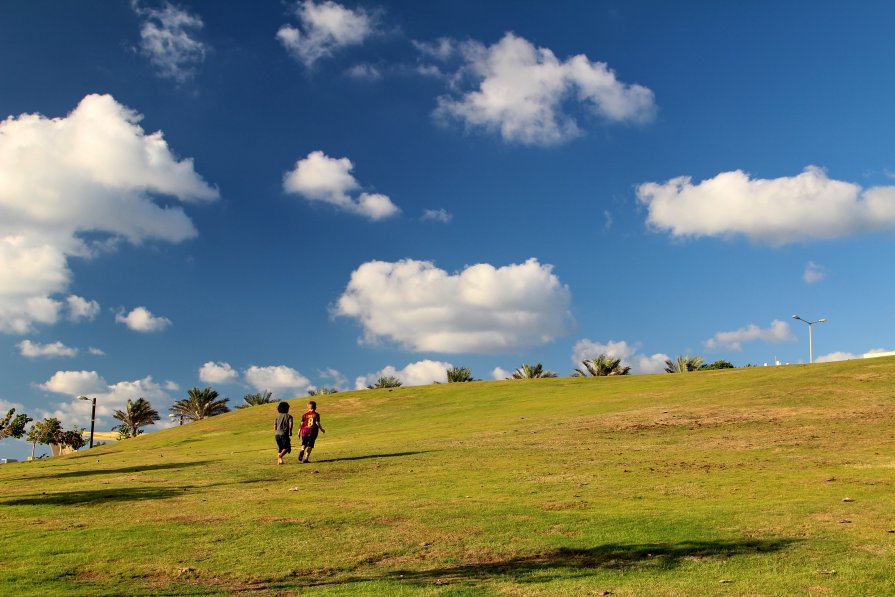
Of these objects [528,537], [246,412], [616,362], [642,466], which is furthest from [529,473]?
[616,362]

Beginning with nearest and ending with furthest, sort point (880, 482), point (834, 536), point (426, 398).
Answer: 1. point (834, 536)
2. point (880, 482)
3. point (426, 398)

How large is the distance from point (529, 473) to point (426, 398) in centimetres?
4071

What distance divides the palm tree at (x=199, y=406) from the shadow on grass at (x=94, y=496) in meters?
92.2

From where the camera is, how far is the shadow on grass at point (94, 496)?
17.4 meters

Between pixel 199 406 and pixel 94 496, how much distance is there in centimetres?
9450

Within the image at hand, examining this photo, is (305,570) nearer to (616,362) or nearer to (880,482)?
(880,482)

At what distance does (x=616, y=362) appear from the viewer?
88.4 metres

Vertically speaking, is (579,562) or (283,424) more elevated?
(283,424)

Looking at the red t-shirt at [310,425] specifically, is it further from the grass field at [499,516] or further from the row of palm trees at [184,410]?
the row of palm trees at [184,410]

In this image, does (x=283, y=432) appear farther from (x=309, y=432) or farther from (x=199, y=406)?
(x=199, y=406)

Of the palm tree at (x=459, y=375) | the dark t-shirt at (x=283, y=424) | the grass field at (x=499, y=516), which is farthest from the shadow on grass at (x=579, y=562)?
the palm tree at (x=459, y=375)

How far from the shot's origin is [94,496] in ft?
60.4

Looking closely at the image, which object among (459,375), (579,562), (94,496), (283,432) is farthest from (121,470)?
(459,375)

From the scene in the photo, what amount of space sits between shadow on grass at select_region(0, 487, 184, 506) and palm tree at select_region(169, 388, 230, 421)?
92195 millimetres
